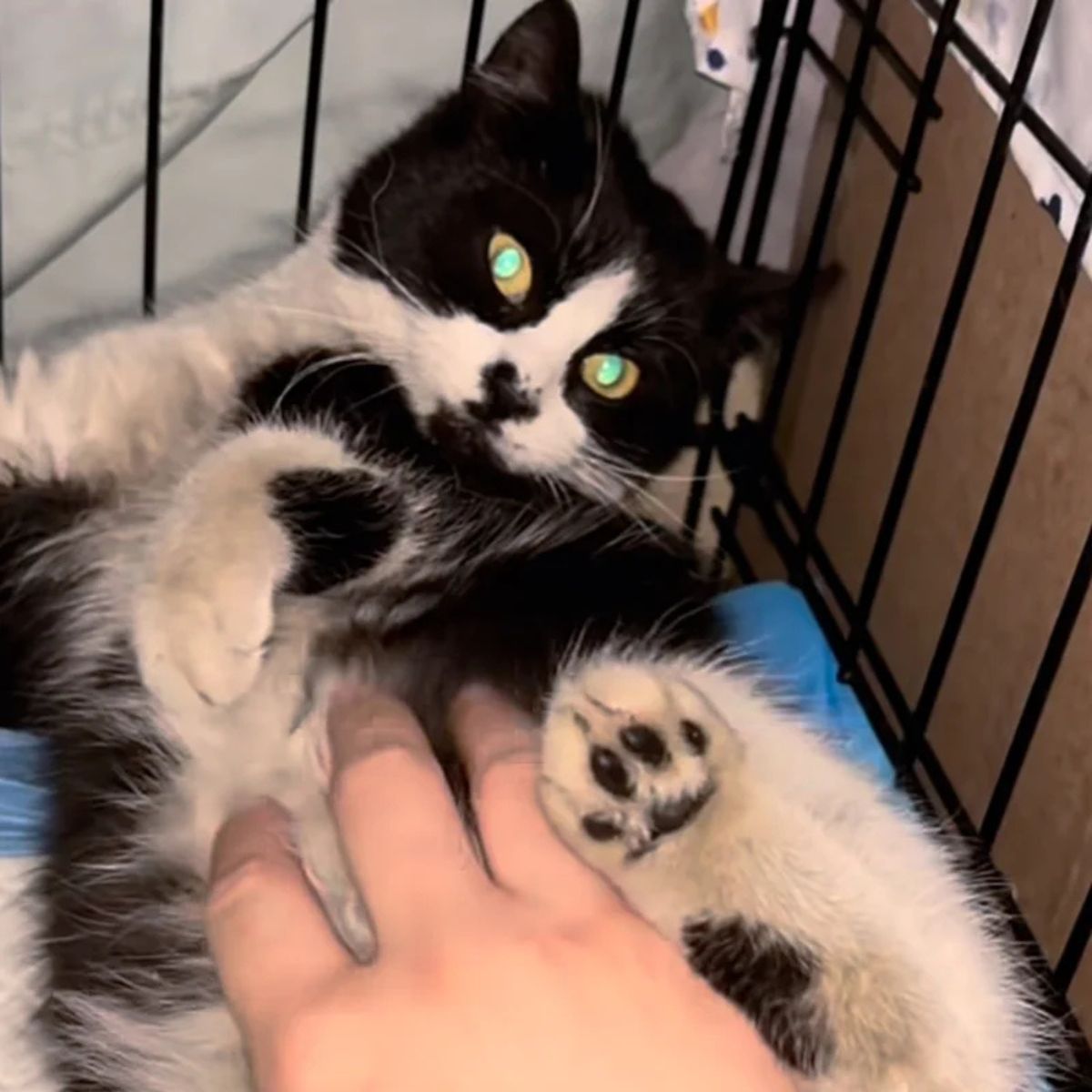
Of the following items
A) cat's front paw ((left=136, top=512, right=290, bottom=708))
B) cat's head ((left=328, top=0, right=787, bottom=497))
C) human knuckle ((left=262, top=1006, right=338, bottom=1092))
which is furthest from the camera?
cat's head ((left=328, top=0, right=787, bottom=497))

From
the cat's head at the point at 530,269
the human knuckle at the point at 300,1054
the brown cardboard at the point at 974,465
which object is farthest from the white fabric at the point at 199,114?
the human knuckle at the point at 300,1054

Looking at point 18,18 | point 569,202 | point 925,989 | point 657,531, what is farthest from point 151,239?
point 925,989

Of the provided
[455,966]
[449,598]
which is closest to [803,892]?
[455,966]

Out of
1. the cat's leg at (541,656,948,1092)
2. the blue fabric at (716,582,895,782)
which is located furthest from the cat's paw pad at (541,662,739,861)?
the blue fabric at (716,582,895,782)

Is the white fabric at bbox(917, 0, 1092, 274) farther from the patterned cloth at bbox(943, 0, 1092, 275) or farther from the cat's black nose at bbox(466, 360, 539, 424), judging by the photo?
the cat's black nose at bbox(466, 360, 539, 424)

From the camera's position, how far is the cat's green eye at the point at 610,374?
108 cm

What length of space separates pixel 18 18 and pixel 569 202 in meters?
0.42

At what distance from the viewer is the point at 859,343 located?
3.42ft

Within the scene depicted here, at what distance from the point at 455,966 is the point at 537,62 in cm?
63

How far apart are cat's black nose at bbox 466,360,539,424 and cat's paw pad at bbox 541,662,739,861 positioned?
1.00ft

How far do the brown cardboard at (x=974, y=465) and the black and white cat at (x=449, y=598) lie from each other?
0.15 metres

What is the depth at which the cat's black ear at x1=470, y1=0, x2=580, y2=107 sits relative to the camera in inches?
41.2

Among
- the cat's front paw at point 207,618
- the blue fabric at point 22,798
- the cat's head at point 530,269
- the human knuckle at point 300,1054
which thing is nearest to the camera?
the human knuckle at point 300,1054

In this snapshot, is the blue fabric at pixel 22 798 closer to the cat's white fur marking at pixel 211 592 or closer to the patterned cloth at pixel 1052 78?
the cat's white fur marking at pixel 211 592
